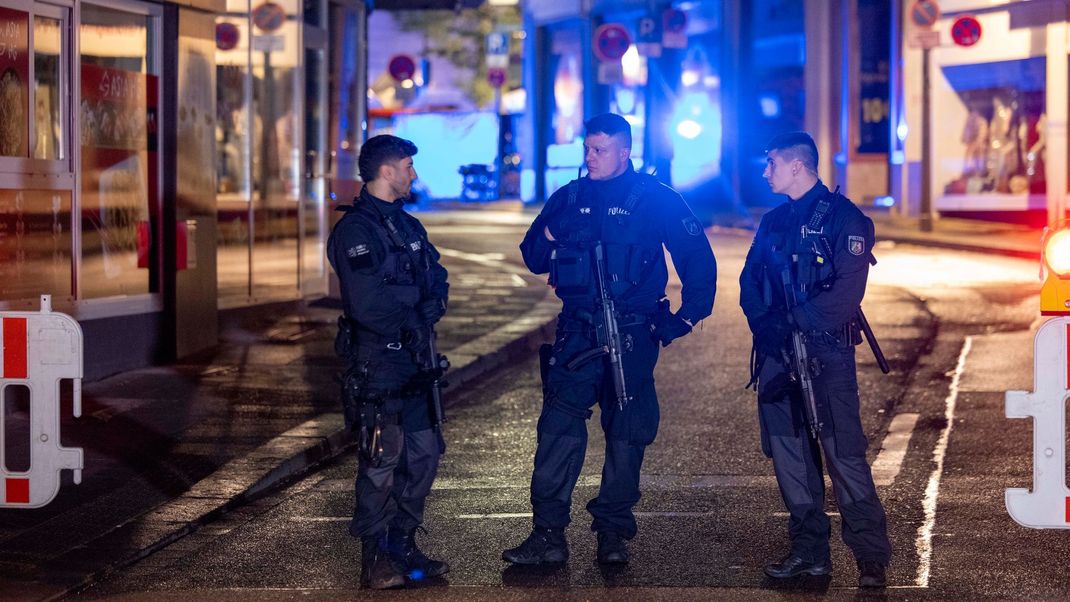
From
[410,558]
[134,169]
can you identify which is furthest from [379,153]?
[134,169]

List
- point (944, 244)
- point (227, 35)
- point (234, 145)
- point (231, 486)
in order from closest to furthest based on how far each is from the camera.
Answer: point (231, 486) < point (227, 35) < point (234, 145) < point (944, 244)

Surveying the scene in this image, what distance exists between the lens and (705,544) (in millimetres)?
6859

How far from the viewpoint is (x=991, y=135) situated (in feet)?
89.2

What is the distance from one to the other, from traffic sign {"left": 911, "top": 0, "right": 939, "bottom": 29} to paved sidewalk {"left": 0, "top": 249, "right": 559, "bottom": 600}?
12.9 m

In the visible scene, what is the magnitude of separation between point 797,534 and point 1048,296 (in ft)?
4.41

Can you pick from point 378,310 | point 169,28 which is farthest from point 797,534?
point 169,28

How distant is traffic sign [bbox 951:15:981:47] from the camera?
26.4 meters

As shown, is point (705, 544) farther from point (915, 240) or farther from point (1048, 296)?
point (915, 240)

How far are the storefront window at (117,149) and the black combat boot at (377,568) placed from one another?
18.7 feet

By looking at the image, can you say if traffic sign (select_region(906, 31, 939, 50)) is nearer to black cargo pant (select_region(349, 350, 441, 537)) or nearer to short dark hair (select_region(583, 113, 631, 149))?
short dark hair (select_region(583, 113, 631, 149))

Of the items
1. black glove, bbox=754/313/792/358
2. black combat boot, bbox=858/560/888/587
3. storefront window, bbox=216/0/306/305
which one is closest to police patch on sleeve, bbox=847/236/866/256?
black glove, bbox=754/313/792/358

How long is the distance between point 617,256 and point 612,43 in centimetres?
2157

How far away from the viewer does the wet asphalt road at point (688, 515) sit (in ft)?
20.4

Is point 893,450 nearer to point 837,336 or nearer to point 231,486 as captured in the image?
point 837,336
